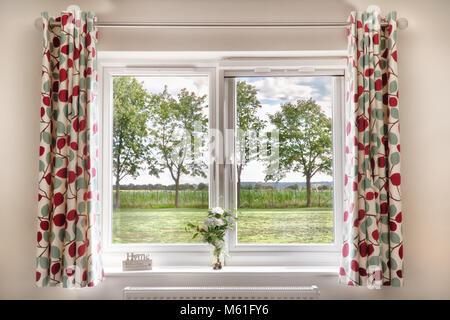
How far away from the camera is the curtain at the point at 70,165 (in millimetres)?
1985

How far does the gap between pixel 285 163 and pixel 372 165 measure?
54cm

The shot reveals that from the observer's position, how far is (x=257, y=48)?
2189 mm

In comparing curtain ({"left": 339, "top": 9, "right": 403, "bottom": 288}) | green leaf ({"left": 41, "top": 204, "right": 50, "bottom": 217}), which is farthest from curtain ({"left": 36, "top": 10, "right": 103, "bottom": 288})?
curtain ({"left": 339, "top": 9, "right": 403, "bottom": 288})

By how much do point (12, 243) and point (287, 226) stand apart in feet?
5.40

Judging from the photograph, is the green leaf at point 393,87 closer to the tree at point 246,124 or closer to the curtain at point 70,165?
the tree at point 246,124

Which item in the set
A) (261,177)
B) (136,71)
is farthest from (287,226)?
(136,71)

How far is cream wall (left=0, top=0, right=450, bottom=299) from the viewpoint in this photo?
6.97ft

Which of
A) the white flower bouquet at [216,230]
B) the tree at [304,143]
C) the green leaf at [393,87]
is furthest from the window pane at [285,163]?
the green leaf at [393,87]

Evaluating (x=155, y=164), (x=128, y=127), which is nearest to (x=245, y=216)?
(x=155, y=164)

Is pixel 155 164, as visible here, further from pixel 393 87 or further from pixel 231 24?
pixel 393 87


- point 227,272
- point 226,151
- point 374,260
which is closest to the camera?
point 374,260

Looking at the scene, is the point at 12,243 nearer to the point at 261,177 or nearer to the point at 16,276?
the point at 16,276

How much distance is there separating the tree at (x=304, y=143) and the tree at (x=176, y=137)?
47cm

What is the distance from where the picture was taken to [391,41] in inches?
80.7
